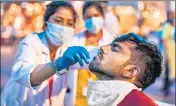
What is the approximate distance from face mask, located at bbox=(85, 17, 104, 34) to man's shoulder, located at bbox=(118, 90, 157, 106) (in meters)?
2.27

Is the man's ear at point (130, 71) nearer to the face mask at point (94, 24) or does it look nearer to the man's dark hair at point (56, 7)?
the man's dark hair at point (56, 7)

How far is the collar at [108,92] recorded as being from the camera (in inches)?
103

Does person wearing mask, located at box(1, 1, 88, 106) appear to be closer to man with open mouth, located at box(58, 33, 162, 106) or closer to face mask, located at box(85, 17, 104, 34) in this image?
man with open mouth, located at box(58, 33, 162, 106)

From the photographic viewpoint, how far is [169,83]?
9.40 m

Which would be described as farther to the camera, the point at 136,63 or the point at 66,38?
the point at 66,38

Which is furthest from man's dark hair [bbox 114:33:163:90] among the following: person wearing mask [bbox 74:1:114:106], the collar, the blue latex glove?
person wearing mask [bbox 74:1:114:106]

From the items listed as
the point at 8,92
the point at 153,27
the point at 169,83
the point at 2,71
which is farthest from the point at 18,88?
the point at 153,27

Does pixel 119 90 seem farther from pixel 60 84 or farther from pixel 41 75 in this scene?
pixel 60 84

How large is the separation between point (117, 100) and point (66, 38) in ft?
3.53

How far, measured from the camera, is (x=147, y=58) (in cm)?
276

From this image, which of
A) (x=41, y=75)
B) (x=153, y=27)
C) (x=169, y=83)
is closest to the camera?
(x=41, y=75)

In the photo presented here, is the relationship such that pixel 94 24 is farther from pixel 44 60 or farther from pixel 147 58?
pixel 147 58

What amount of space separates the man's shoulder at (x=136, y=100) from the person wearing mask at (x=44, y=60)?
1.82 ft

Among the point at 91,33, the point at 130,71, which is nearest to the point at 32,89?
the point at 130,71
